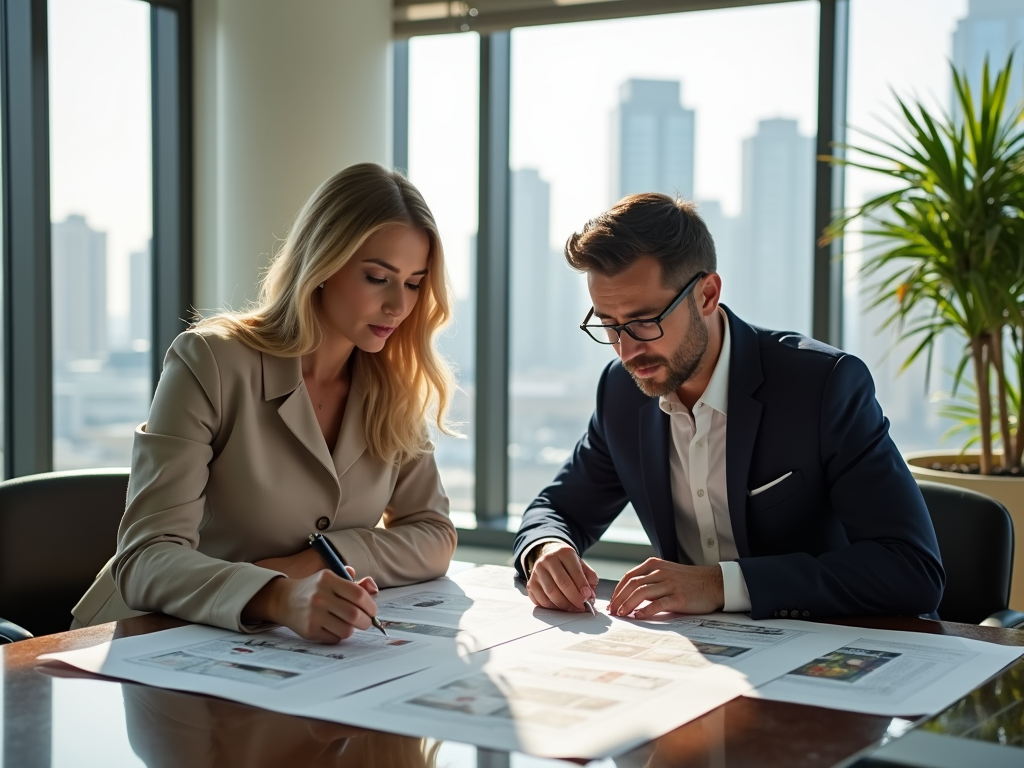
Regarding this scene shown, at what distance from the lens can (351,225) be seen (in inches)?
84.4

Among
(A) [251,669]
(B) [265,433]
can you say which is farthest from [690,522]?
(A) [251,669]

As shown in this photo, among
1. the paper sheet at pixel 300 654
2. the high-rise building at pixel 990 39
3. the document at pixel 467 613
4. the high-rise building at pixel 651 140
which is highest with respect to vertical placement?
the high-rise building at pixel 990 39

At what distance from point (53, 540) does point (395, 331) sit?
82 cm

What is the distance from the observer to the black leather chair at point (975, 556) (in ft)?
6.95

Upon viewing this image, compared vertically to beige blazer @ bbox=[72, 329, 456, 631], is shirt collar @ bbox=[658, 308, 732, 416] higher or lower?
higher

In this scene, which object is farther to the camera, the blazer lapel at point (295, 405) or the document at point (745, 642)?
the blazer lapel at point (295, 405)

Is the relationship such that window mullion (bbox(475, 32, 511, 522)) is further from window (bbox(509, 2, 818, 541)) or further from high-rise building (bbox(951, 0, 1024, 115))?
high-rise building (bbox(951, 0, 1024, 115))

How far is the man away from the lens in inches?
71.5

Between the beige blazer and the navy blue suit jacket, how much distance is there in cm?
31

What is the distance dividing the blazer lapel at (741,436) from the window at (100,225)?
112 inches

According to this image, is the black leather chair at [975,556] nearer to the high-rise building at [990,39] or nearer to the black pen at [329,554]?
the black pen at [329,554]

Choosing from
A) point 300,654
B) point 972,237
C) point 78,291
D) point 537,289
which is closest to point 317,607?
point 300,654

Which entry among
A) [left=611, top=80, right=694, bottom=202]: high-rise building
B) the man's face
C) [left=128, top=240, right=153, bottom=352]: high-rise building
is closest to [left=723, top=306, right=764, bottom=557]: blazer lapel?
the man's face

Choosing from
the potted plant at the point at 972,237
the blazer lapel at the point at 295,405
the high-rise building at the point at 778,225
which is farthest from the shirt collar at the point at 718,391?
the high-rise building at the point at 778,225
